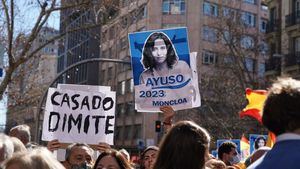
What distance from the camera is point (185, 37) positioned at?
27.8 feet

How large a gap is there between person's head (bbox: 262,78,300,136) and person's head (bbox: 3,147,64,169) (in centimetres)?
108

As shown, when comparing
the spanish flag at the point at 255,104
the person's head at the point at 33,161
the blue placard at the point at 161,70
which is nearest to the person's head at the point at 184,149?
the person's head at the point at 33,161

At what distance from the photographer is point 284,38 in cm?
4319

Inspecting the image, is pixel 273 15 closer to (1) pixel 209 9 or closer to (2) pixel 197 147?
(1) pixel 209 9

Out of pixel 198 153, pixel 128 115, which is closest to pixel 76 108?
pixel 198 153

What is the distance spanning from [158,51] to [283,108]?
5489 millimetres

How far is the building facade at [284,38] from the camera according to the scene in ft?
137

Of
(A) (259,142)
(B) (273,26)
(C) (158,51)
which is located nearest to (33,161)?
(C) (158,51)

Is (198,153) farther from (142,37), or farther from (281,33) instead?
(281,33)

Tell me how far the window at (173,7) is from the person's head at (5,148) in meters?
54.4

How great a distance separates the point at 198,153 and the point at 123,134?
200 ft

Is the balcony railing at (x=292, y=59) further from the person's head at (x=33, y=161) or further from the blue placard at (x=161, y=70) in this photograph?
A: the person's head at (x=33, y=161)

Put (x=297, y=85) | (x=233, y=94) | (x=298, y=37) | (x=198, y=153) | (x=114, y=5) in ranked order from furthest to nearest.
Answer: (x=298, y=37) → (x=233, y=94) → (x=114, y=5) → (x=198, y=153) → (x=297, y=85)

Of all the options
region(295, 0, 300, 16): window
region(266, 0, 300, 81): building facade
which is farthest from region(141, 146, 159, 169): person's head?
region(295, 0, 300, 16): window
